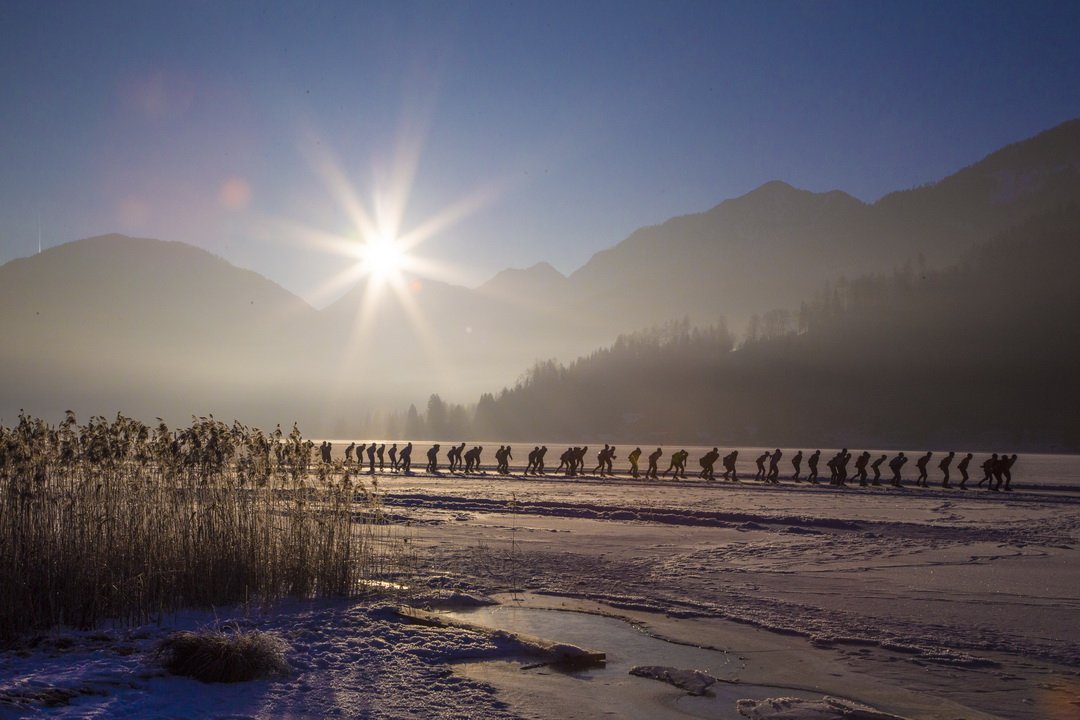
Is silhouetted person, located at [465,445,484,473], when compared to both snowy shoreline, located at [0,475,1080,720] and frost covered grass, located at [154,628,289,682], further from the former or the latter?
frost covered grass, located at [154,628,289,682]

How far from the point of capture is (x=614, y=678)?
8555 millimetres

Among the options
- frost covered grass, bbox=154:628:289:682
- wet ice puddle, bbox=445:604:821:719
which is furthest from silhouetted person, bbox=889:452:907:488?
frost covered grass, bbox=154:628:289:682

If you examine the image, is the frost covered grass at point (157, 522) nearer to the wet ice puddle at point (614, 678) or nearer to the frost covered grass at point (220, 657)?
the frost covered grass at point (220, 657)

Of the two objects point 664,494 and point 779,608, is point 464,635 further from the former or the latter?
point 664,494

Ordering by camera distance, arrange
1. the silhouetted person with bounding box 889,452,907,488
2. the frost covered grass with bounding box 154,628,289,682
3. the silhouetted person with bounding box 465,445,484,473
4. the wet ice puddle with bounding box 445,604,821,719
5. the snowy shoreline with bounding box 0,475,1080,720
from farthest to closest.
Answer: the silhouetted person with bounding box 465,445,484,473 < the silhouetted person with bounding box 889,452,907,488 < the frost covered grass with bounding box 154,628,289,682 < the wet ice puddle with bounding box 445,604,821,719 < the snowy shoreline with bounding box 0,475,1080,720

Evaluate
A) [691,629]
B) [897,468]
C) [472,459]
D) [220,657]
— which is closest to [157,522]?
[220,657]

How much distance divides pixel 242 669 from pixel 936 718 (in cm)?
632

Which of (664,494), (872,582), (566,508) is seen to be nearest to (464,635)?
(872,582)

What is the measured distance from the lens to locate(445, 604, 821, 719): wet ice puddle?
761 centimetres

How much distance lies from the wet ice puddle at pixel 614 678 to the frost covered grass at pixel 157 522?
8.67 feet

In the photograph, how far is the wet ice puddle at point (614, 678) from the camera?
761 cm

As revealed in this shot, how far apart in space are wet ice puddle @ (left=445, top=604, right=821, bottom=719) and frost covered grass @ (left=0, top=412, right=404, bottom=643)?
2.64 meters

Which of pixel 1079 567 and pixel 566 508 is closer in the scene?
pixel 1079 567

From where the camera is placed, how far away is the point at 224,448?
37.9 feet
